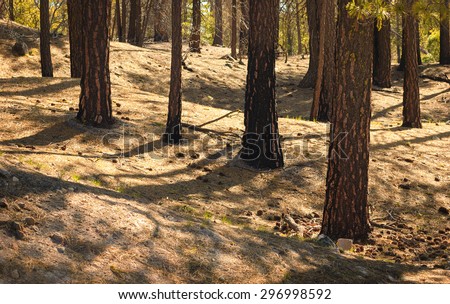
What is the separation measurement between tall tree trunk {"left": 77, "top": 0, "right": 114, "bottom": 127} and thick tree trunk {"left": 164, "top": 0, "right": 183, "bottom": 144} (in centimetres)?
127

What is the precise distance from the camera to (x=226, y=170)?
482 inches

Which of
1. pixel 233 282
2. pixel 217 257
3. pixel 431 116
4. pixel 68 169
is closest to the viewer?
pixel 233 282

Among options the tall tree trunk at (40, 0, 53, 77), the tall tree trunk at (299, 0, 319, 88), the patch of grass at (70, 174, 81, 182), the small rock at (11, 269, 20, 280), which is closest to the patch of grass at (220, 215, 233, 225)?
the patch of grass at (70, 174, 81, 182)

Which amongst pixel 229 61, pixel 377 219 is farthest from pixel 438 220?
pixel 229 61

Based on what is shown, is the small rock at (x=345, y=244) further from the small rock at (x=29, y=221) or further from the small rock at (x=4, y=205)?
the small rock at (x=4, y=205)

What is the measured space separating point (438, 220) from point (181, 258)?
5.89 meters

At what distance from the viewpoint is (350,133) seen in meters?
9.06

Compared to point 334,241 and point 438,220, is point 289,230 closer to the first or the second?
point 334,241

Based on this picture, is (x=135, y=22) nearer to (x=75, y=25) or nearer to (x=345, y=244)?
(x=75, y=25)

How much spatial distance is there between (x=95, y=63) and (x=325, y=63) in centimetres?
655

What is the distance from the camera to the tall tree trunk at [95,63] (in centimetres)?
1258
